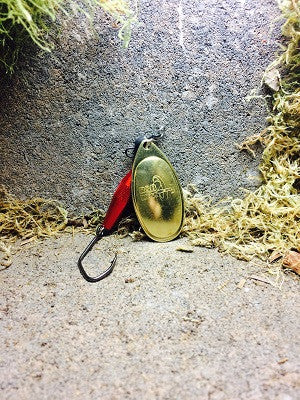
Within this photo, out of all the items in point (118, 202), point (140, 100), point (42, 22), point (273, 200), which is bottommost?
point (273, 200)

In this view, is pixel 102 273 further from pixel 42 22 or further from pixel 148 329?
pixel 42 22

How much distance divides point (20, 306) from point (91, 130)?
0.74 metres

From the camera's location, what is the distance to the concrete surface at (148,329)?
81cm

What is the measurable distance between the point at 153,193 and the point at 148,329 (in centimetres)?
59

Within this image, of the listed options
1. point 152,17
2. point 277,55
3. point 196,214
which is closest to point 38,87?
point 152,17

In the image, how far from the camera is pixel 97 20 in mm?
1370

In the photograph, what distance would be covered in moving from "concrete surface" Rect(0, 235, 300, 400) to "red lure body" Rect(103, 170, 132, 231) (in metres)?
0.13

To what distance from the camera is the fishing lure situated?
1.44m

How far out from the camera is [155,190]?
1.44 metres

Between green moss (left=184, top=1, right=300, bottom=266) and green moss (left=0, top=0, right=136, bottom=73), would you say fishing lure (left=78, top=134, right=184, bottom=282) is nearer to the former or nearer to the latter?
green moss (left=184, top=1, right=300, bottom=266)

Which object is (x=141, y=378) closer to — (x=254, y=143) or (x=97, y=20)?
(x=254, y=143)

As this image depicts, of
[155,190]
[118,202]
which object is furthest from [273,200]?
[118,202]

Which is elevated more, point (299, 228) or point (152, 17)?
point (152, 17)

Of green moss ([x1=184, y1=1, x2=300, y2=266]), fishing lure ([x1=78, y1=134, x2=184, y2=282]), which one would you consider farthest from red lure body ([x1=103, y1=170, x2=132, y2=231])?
green moss ([x1=184, y1=1, x2=300, y2=266])
